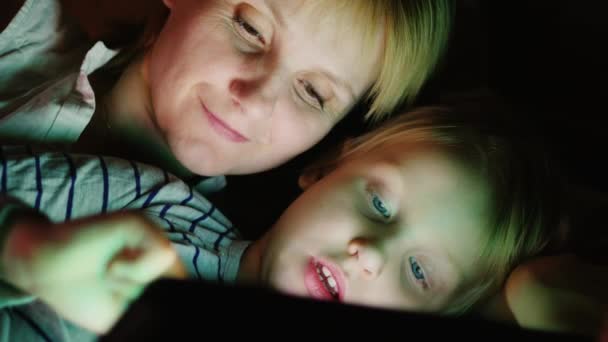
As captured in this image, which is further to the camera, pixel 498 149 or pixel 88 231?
pixel 498 149

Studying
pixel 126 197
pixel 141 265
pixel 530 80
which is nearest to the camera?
pixel 141 265

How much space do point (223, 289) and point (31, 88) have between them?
A: 438 millimetres

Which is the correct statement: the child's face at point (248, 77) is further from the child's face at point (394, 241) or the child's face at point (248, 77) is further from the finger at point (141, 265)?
the finger at point (141, 265)

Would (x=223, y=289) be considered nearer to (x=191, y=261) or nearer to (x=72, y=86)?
(x=191, y=261)

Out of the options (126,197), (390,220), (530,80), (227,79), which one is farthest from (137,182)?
(530,80)

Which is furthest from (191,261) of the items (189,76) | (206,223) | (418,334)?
(418,334)

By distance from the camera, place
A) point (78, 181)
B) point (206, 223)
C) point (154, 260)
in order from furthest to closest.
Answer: point (206, 223)
point (78, 181)
point (154, 260)

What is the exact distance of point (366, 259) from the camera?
455 mm

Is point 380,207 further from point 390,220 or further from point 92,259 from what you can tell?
point 92,259

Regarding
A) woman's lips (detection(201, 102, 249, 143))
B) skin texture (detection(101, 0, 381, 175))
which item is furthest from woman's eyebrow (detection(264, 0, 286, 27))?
woman's lips (detection(201, 102, 249, 143))

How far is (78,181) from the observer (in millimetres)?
431

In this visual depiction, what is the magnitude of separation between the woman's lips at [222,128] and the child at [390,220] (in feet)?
0.22

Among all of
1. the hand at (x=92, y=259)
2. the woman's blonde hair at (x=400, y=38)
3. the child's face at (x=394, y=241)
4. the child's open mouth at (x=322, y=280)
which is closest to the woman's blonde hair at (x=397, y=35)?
the woman's blonde hair at (x=400, y=38)

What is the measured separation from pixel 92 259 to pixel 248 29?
317mm
